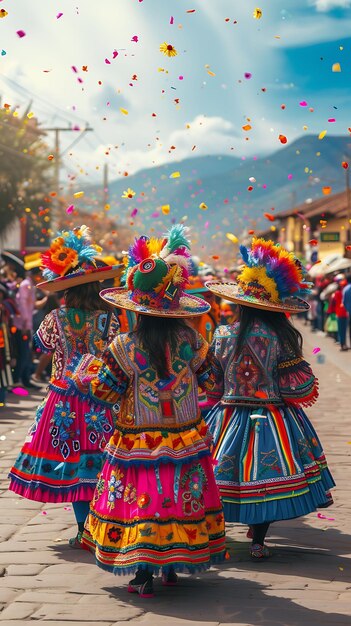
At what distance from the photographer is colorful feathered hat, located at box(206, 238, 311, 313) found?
23.6 ft

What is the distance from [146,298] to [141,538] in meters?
1.30

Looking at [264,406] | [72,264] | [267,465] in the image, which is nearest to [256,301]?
[264,406]

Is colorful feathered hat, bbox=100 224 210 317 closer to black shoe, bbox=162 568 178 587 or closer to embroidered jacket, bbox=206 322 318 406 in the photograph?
embroidered jacket, bbox=206 322 318 406

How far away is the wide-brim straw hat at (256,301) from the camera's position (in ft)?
23.2

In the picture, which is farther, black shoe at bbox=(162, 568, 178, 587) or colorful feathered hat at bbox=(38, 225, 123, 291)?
colorful feathered hat at bbox=(38, 225, 123, 291)

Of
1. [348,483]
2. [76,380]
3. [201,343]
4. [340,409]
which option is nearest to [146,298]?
[201,343]

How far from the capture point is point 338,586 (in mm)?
6105

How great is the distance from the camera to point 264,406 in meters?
7.02

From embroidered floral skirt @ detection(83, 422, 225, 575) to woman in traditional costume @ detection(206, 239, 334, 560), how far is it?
0.78m

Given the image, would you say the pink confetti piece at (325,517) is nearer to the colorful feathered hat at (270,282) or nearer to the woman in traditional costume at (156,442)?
the colorful feathered hat at (270,282)

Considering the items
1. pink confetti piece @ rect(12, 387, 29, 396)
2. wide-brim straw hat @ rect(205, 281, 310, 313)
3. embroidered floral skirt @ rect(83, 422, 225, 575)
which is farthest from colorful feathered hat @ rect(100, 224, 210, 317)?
pink confetti piece @ rect(12, 387, 29, 396)

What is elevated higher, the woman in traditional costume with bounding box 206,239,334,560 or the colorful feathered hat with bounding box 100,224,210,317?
the colorful feathered hat with bounding box 100,224,210,317

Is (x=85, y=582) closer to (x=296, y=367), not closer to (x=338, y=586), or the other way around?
(x=338, y=586)

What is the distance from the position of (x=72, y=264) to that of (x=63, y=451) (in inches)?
51.5
